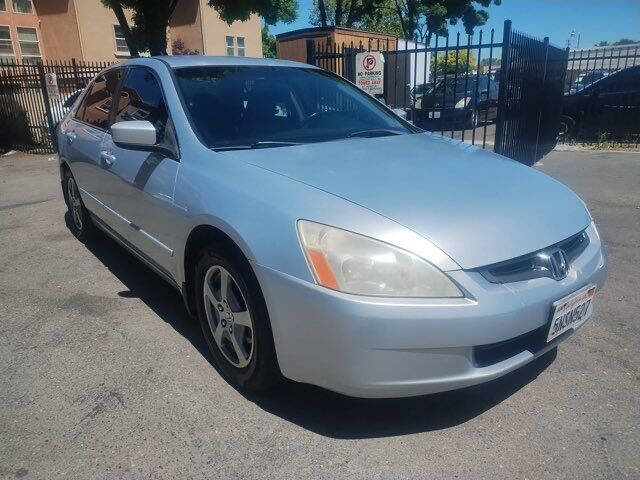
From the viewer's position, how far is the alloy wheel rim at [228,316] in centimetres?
242

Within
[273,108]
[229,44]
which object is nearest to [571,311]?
[273,108]

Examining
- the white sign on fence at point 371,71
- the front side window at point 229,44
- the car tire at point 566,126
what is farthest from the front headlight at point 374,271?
the front side window at point 229,44

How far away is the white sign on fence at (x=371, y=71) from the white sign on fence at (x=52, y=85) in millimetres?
7198

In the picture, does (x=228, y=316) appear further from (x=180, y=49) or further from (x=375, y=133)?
(x=180, y=49)

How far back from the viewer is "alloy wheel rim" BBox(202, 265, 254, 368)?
242cm

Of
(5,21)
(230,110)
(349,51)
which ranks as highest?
(5,21)

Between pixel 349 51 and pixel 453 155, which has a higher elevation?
pixel 349 51

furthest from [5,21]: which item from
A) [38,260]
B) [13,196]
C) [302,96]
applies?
[302,96]

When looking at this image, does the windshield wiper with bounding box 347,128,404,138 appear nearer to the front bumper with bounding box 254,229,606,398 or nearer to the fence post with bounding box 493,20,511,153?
the front bumper with bounding box 254,229,606,398

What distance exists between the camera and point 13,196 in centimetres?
741

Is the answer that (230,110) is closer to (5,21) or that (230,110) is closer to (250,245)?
(250,245)

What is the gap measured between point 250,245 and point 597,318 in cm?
242

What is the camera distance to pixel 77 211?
4.99 metres

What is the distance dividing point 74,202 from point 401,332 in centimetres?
424
